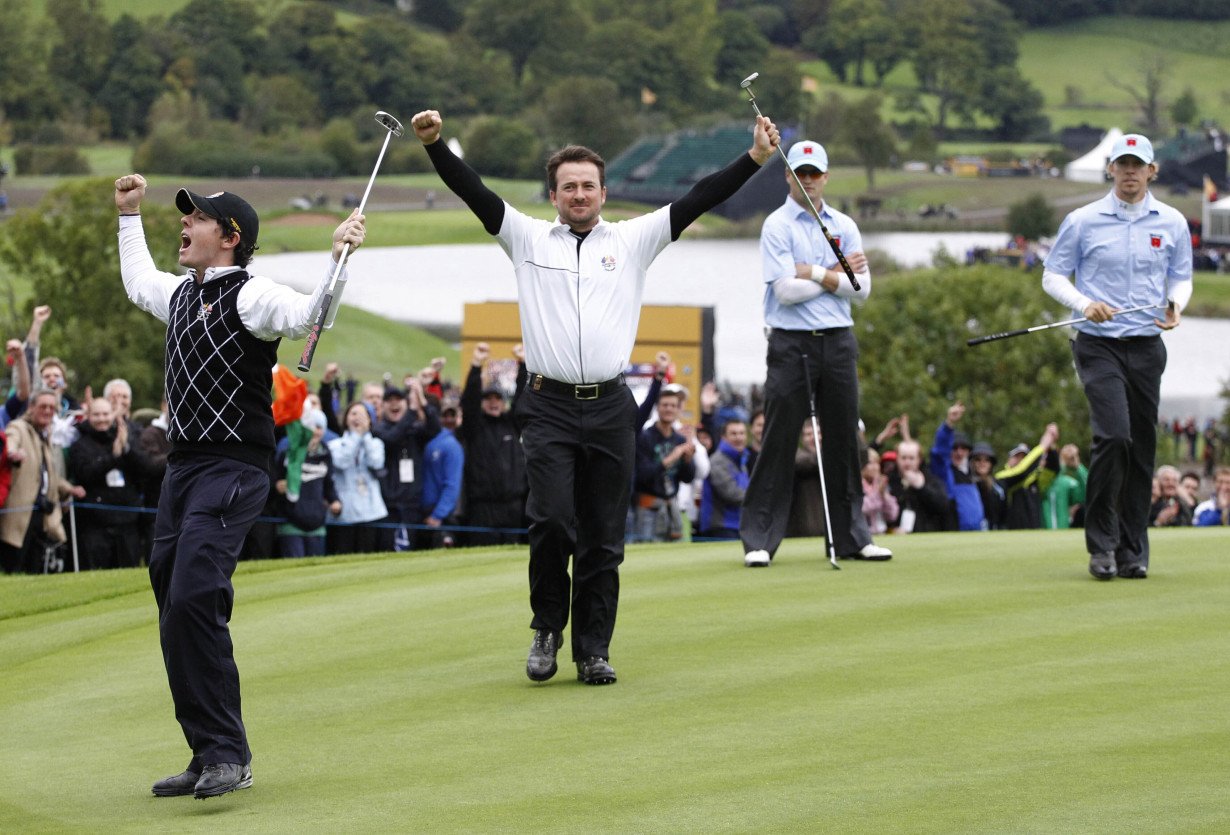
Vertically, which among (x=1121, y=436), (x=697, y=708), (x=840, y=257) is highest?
(x=840, y=257)

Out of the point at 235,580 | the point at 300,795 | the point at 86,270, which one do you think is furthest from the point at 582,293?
the point at 86,270

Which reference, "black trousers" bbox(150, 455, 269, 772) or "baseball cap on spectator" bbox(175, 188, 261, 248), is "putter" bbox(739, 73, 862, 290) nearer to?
"baseball cap on spectator" bbox(175, 188, 261, 248)

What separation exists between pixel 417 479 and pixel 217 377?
11.0 m

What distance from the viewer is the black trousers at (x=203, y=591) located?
6.84 m

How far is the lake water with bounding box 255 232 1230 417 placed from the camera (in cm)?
11256

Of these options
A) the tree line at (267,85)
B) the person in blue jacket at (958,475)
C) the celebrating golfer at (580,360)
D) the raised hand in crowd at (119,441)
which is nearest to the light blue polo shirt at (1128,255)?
the celebrating golfer at (580,360)

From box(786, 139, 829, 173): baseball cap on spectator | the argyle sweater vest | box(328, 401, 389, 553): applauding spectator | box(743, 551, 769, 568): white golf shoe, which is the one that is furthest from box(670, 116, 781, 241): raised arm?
box(328, 401, 389, 553): applauding spectator

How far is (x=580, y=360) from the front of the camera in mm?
8539

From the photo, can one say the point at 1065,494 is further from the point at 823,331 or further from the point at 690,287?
the point at 690,287

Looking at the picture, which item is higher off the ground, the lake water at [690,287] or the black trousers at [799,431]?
the lake water at [690,287]

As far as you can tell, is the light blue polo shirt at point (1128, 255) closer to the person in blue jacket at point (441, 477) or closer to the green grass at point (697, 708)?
the green grass at point (697, 708)

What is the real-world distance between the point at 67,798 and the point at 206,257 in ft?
6.78

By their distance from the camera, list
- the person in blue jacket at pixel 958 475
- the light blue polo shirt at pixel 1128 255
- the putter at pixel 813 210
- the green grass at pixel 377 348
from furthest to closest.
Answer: the green grass at pixel 377 348, the person in blue jacket at pixel 958 475, the light blue polo shirt at pixel 1128 255, the putter at pixel 813 210

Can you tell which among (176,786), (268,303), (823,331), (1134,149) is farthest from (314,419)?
(176,786)
